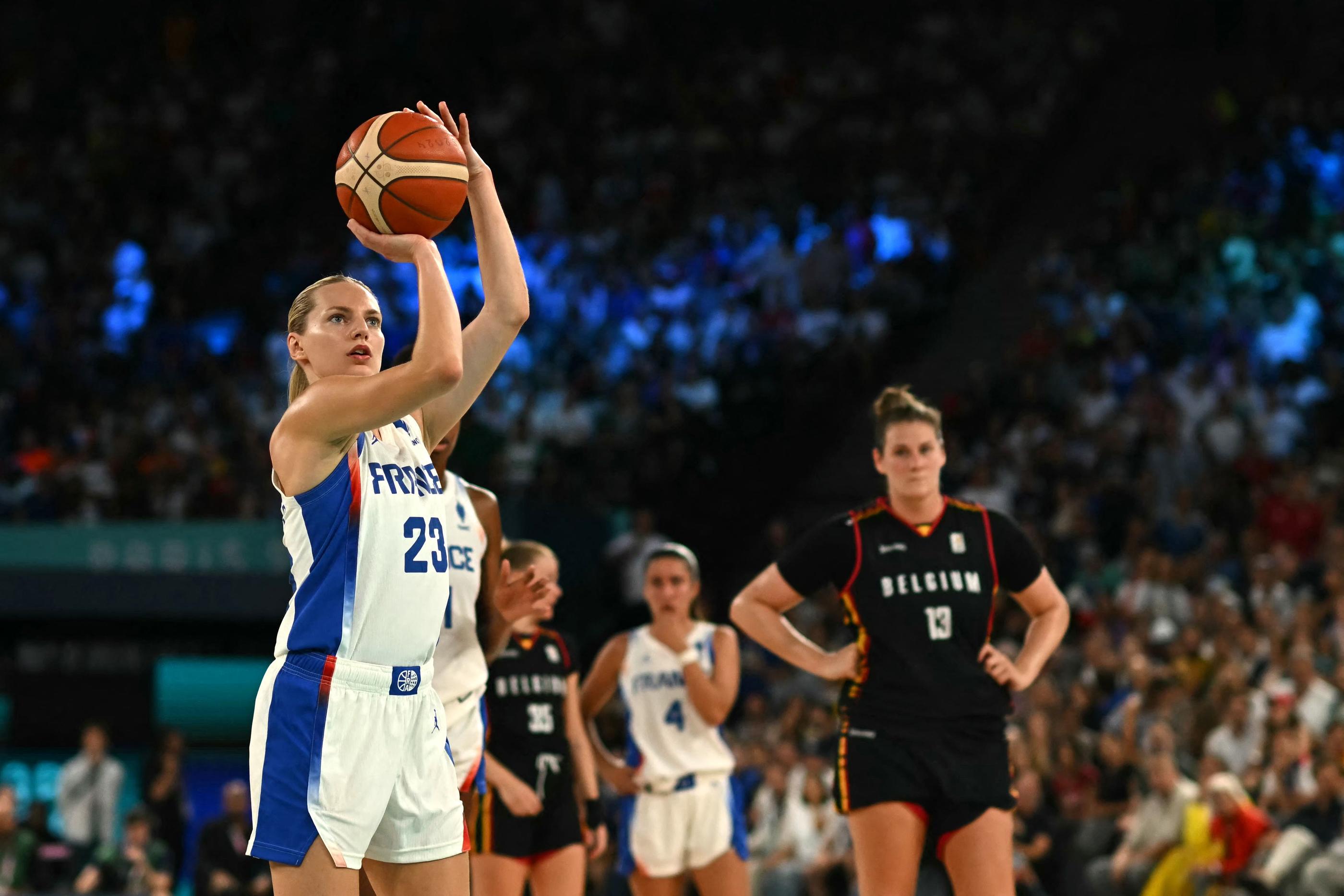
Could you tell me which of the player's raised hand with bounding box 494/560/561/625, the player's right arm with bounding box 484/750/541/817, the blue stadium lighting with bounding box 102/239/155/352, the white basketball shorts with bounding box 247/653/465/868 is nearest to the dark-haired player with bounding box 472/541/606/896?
the player's right arm with bounding box 484/750/541/817

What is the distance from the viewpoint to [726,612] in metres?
15.2

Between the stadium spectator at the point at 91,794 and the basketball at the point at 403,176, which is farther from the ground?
the basketball at the point at 403,176

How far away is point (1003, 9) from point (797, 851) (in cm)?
1435

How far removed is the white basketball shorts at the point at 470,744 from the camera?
5648mm

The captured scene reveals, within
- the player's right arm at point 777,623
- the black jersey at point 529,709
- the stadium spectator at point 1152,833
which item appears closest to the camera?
the player's right arm at point 777,623

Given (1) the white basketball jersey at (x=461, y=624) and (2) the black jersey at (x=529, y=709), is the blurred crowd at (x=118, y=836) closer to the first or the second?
(2) the black jersey at (x=529, y=709)

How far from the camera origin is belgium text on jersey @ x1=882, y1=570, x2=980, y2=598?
5.74m

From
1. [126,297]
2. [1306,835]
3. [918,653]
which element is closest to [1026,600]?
[918,653]

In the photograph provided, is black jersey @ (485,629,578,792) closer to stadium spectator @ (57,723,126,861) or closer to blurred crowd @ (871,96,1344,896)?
blurred crowd @ (871,96,1344,896)

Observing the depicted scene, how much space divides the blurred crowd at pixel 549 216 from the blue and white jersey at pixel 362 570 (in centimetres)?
1111

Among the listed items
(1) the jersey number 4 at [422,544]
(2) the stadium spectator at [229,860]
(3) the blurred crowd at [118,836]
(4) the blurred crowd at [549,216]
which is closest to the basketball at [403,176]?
(1) the jersey number 4 at [422,544]

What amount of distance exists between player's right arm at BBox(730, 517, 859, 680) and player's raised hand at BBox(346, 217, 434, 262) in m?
2.29

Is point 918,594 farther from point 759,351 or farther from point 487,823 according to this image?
point 759,351

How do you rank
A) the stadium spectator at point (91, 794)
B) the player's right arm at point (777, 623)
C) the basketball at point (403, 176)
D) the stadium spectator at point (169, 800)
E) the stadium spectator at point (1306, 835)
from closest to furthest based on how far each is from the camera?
the basketball at point (403, 176)
the player's right arm at point (777, 623)
the stadium spectator at point (1306, 835)
the stadium spectator at point (169, 800)
the stadium spectator at point (91, 794)
